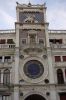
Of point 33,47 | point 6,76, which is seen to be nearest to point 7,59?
point 6,76

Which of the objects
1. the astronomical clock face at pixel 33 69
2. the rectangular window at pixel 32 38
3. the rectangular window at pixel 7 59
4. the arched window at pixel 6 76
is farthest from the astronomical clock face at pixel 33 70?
the rectangular window at pixel 32 38

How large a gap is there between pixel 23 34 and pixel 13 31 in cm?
227

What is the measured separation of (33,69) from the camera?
39906 millimetres

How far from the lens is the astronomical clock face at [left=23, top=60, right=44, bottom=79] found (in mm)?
39234

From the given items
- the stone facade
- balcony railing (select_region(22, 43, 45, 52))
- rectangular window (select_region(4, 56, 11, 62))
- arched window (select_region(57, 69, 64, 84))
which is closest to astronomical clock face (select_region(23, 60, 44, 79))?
the stone facade

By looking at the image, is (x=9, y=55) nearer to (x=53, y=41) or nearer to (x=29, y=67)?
(x=29, y=67)

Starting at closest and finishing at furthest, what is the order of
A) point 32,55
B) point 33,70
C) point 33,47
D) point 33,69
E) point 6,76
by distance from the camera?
point 6,76 → point 33,70 → point 33,69 → point 32,55 → point 33,47

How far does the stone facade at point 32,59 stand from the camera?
37812mm

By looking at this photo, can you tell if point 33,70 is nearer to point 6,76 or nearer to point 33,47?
point 33,47

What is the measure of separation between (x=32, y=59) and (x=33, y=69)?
1758mm

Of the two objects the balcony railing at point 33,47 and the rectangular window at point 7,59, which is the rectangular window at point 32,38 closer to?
the balcony railing at point 33,47

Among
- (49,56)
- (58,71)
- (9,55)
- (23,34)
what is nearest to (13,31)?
(23,34)

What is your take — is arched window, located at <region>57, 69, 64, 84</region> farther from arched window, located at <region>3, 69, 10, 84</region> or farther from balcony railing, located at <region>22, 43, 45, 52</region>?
arched window, located at <region>3, 69, 10, 84</region>

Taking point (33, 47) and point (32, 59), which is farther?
point (33, 47)
